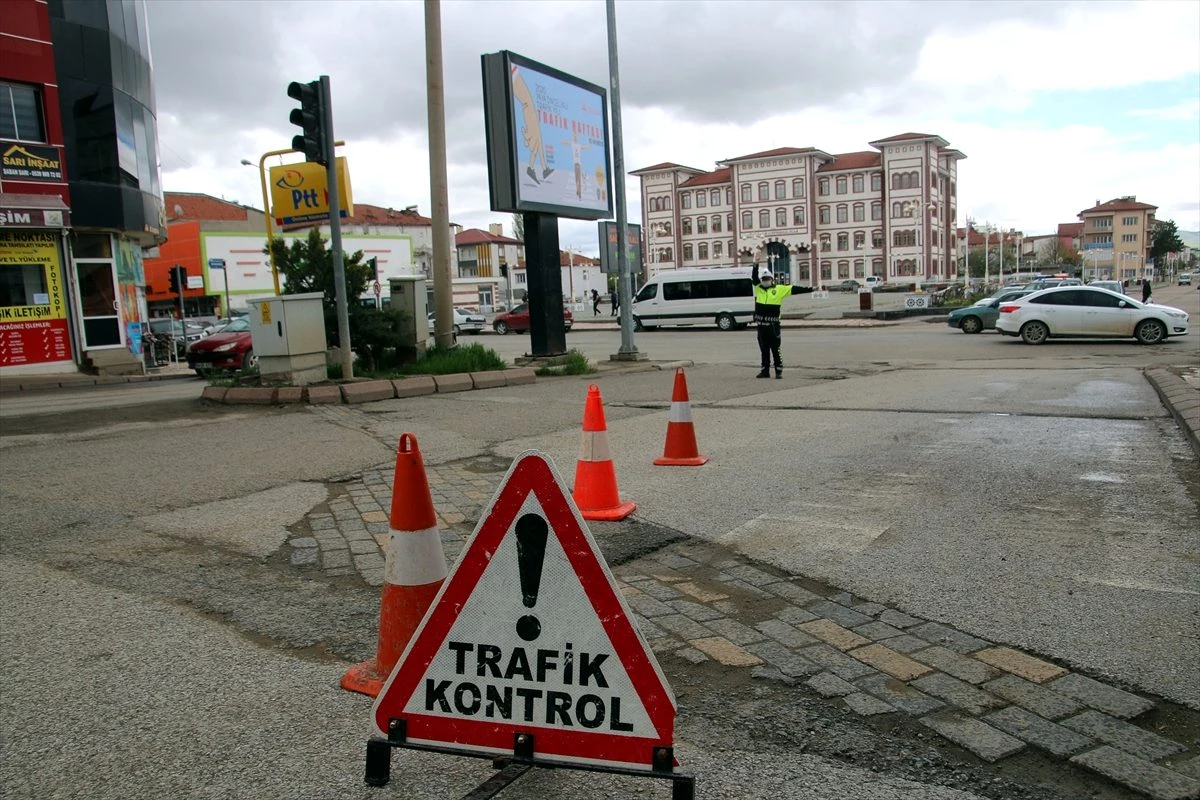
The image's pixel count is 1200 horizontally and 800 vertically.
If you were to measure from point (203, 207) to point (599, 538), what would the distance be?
286 ft

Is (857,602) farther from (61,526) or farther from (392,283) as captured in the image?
(392,283)

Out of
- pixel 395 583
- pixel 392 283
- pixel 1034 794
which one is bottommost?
pixel 1034 794

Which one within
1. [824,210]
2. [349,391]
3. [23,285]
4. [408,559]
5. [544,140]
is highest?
[824,210]

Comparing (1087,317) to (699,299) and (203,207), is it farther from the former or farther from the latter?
(203,207)

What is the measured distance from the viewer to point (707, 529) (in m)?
5.60

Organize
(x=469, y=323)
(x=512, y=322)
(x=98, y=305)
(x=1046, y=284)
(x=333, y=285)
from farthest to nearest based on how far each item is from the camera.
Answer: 1. (x=469, y=323)
2. (x=1046, y=284)
3. (x=512, y=322)
4. (x=98, y=305)
5. (x=333, y=285)

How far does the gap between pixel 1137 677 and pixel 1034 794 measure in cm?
104

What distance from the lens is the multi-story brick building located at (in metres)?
96.6

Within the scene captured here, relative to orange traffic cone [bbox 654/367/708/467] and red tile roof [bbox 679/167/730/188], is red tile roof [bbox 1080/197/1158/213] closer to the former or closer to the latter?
red tile roof [bbox 679/167/730/188]

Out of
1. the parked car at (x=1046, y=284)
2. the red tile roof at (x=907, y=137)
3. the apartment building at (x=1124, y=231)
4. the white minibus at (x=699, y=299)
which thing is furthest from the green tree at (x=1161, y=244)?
the white minibus at (x=699, y=299)

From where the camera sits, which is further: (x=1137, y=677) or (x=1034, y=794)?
(x=1137, y=677)

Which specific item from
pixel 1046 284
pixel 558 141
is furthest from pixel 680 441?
pixel 1046 284

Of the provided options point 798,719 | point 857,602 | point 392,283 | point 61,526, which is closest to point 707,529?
point 857,602

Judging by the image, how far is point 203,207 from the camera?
82.6m
